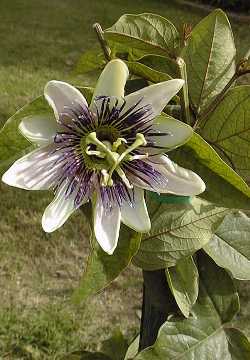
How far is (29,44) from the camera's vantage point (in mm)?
3771

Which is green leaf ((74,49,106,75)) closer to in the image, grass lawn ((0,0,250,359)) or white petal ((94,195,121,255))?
white petal ((94,195,121,255))

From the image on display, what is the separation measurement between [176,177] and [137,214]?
45mm

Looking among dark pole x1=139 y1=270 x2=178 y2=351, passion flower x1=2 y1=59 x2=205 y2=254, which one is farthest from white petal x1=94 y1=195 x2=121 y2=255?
dark pole x1=139 y1=270 x2=178 y2=351

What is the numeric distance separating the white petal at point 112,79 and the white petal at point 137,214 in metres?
0.09

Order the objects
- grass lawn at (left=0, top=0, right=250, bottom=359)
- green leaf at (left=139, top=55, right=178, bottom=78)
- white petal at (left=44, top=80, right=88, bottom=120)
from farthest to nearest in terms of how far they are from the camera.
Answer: grass lawn at (left=0, top=0, right=250, bottom=359), green leaf at (left=139, top=55, right=178, bottom=78), white petal at (left=44, top=80, right=88, bottom=120)

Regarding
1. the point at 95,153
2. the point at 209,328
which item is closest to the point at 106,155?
the point at 95,153

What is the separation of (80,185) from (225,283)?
0.30 m

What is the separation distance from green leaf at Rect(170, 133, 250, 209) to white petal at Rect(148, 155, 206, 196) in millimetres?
23

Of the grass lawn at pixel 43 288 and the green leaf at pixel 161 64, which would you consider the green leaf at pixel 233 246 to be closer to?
the green leaf at pixel 161 64

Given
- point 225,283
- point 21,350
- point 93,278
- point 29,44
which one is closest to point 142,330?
point 225,283

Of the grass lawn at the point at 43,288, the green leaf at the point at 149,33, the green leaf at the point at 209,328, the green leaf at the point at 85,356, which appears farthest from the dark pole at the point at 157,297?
the grass lawn at the point at 43,288

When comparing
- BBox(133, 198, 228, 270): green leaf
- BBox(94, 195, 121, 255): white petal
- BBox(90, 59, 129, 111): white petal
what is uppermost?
BBox(90, 59, 129, 111): white petal

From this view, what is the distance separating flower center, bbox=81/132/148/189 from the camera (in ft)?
1.73

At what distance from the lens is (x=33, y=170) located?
0.54 meters
